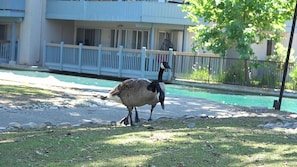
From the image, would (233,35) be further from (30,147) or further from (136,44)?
(30,147)

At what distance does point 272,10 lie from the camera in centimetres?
2248

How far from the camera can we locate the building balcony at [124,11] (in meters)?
26.6

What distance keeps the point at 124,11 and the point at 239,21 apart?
7013 millimetres

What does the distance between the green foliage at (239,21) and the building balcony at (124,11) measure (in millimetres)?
2997

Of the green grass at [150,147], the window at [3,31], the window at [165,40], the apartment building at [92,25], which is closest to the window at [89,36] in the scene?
the apartment building at [92,25]

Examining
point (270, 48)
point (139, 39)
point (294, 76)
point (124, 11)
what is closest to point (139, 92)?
point (294, 76)

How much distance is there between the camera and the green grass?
5832 mm

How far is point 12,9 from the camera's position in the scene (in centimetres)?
3058

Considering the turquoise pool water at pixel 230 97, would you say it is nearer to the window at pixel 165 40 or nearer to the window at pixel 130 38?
the window at pixel 165 40

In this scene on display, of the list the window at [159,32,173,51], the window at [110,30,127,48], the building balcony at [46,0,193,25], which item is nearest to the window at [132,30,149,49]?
the window at [110,30,127,48]

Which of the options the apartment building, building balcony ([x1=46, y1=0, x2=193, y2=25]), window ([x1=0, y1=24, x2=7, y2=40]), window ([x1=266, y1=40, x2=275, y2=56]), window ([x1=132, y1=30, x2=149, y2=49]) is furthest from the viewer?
window ([x1=0, y1=24, x2=7, y2=40])

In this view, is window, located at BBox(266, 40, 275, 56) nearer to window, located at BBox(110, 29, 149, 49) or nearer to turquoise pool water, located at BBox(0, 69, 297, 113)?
turquoise pool water, located at BBox(0, 69, 297, 113)

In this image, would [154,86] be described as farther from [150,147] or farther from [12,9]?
[12,9]

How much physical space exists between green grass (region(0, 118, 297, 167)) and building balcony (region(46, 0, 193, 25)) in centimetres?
1850
